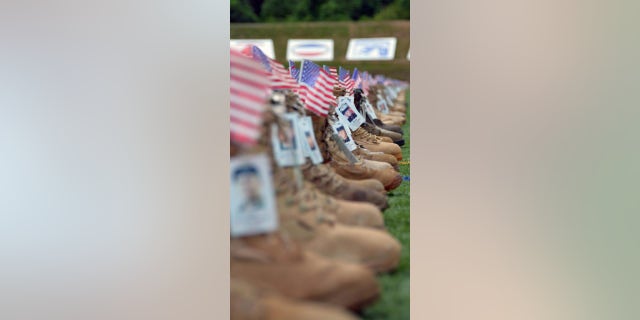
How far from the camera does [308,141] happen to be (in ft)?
5.19

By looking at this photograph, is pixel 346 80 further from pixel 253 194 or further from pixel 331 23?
pixel 253 194

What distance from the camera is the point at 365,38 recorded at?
131 inches

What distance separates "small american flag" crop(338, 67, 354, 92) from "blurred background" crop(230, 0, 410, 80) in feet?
0.10

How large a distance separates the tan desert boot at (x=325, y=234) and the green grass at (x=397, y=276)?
0.04 meters

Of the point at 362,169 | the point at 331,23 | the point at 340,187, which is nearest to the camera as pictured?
the point at 340,187

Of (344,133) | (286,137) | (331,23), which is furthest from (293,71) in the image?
(331,23)

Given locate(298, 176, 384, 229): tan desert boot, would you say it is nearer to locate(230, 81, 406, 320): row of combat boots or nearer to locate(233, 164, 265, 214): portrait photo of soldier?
locate(230, 81, 406, 320): row of combat boots

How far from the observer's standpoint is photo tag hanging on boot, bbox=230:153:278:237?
47.8 inches

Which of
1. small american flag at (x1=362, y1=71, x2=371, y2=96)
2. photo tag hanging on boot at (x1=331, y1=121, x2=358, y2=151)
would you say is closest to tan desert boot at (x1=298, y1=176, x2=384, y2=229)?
photo tag hanging on boot at (x1=331, y1=121, x2=358, y2=151)

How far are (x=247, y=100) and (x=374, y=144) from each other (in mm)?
1182
